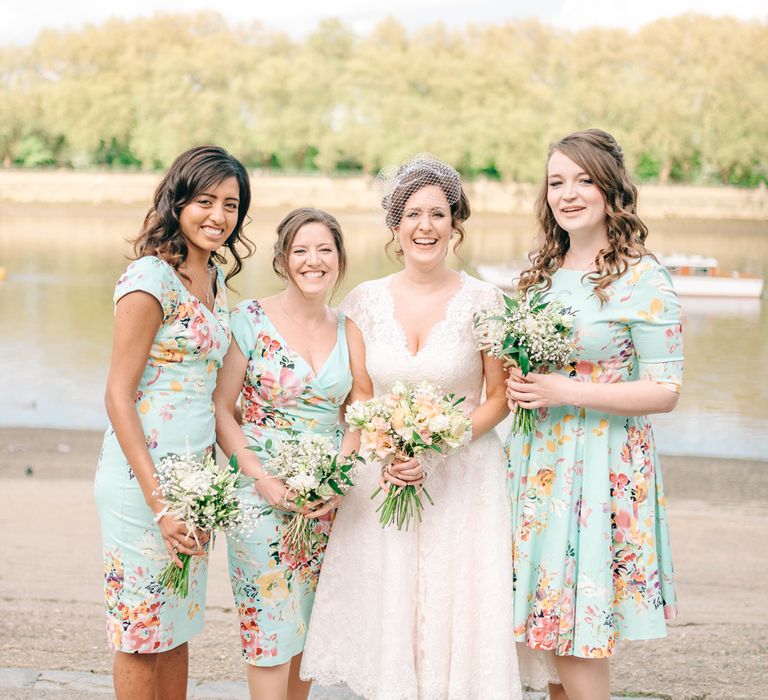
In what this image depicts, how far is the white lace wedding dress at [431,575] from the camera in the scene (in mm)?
3854

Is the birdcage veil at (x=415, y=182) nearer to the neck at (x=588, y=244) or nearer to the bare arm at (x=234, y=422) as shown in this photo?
the neck at (x=588, y=244)

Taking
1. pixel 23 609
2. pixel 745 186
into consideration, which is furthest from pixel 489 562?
pixel 745 186

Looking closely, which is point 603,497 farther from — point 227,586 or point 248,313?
point 227,586

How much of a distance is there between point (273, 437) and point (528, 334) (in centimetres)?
107

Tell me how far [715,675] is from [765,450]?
11707 mm

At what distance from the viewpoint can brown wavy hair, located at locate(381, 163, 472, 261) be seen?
3.97m

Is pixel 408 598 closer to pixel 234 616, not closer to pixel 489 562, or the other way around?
pixel 489 562

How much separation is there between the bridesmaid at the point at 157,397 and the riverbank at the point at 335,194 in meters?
57.4

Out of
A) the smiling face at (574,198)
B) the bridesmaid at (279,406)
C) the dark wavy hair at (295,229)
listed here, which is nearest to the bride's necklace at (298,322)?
the bridesmaid at (279,406)

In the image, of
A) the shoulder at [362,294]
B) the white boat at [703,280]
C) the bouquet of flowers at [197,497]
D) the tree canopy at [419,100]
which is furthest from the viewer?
the tree canopy at [419,100]

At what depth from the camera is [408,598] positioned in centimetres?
390

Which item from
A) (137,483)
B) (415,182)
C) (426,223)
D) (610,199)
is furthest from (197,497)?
(610,199)

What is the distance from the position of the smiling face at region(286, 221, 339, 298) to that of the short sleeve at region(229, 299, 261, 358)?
22 centimetres

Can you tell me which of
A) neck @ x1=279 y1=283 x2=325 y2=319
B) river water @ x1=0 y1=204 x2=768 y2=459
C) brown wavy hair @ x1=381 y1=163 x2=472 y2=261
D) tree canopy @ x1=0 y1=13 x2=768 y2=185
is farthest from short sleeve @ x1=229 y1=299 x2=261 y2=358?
tree canopy @ x1=0 y1=13 x2=768 y2=185
